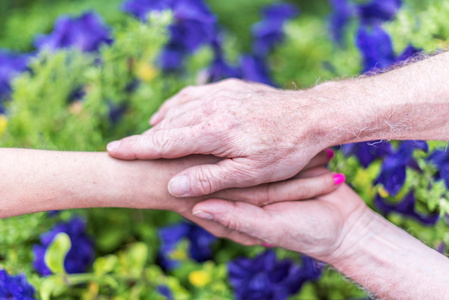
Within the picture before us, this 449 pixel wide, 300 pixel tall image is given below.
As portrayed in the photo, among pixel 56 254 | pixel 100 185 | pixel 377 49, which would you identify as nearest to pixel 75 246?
pixel 56 254

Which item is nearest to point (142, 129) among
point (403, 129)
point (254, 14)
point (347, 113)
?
point (347, 113)

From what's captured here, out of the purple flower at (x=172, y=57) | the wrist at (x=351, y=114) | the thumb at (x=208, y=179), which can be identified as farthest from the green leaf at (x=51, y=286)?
the purple flower at (x=172, y=57)

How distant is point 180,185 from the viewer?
1.14m

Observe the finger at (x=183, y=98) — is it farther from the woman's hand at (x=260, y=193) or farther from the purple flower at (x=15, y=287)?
the purple flower at (x=15, y=287)

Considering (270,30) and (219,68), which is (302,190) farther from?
(270,30)

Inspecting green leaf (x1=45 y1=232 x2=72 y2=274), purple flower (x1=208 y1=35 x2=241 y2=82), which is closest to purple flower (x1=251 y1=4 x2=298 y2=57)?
purple flower (x1=208 y1=35 x2=241 y2=82)

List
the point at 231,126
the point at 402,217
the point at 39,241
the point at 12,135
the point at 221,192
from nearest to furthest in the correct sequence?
the point at 231,126
the point at 221,192
the point at 402,217
the point at 39,241
the point at 12,135

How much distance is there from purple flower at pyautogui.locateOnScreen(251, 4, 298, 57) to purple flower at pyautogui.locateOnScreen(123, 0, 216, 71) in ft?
1.62

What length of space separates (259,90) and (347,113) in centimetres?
30

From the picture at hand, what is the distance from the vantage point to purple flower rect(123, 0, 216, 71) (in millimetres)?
1780

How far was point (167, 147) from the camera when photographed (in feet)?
3.72

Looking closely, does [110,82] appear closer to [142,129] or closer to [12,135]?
[142,129]

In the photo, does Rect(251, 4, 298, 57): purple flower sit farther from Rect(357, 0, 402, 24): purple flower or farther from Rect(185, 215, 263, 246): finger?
Rect(185, 215, 263, 246): finger

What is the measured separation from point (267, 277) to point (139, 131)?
0.71 metres
